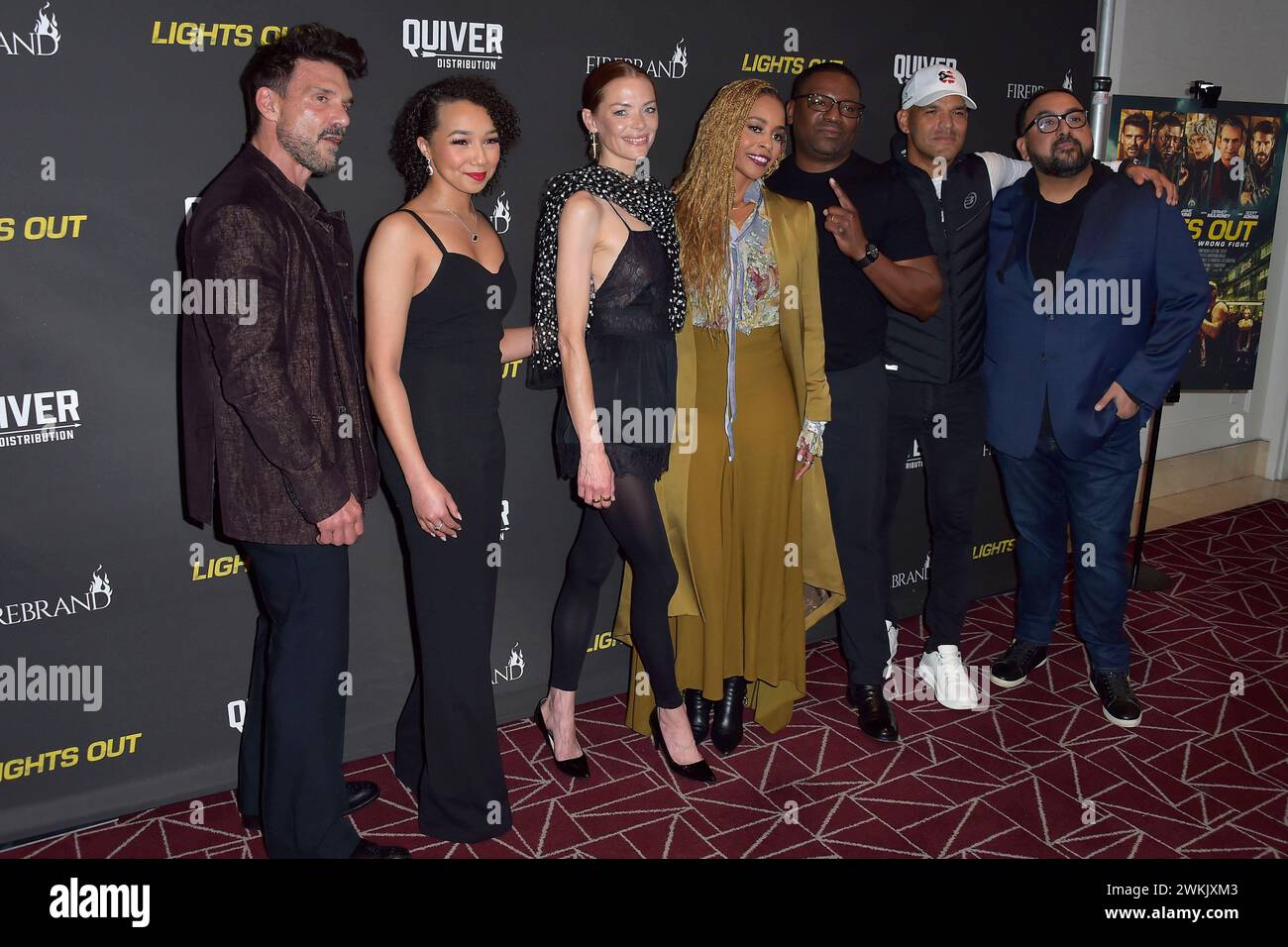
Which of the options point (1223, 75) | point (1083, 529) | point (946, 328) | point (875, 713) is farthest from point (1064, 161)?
point (1223, 75)

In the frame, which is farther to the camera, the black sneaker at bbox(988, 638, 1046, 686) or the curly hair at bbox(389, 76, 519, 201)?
the black sneaker at bbox(988, 638, 1046, 686)

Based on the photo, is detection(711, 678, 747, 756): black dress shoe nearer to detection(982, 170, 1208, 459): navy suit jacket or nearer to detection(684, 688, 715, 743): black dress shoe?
detection(684, 688, 715, 743): black dress shoe

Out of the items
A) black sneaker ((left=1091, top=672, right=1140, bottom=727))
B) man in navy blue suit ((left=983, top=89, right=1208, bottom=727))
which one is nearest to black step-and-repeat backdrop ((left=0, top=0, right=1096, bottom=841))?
man in navy blue suit ((left=983, top=89, right=1208, bottom=727))

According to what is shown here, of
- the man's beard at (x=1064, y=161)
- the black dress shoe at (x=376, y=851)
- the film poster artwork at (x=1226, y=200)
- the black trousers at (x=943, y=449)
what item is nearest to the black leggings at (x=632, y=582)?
the black dress shoe at (x=376, y=851)

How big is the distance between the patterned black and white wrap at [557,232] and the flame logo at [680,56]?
2.82 feet

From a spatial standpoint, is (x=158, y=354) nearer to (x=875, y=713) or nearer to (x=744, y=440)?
(x=744, y=440)

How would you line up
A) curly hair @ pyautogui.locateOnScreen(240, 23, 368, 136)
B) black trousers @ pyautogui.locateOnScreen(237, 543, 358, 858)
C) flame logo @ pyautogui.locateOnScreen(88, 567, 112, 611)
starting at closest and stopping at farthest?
1. curly hair @ pyautogui.locateOnScreen(240, 23, 368, 136)
2. black trousers @ pyautogui.locateOnScreen(237, 543, 358, 858)
3. flame logo @ pyautogui.locateOnScreen(88, 567, 112, 611)

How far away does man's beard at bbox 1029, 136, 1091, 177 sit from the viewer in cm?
353

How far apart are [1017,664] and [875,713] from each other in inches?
29.3

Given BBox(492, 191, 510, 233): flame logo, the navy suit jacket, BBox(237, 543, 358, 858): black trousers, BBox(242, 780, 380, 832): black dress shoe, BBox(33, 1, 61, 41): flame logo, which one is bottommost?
BBox(242, 780, 380, 832): black dress shoe

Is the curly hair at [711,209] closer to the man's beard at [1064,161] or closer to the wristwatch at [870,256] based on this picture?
the wristwatch at [870,256]

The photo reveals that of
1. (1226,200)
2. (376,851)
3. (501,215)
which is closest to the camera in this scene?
(376,851)

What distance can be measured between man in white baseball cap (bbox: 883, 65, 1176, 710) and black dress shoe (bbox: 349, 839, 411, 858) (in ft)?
6.02

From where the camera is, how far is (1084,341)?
11.7 ft
